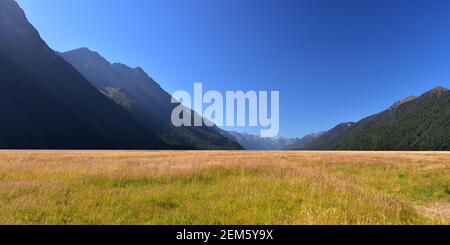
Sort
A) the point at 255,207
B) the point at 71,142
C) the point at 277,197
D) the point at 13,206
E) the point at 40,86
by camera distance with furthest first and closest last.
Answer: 1. the point at 40,86
2. the point at 71,142
3. the point at 277,197
4. the point at 255,207
5. the point at 13,206

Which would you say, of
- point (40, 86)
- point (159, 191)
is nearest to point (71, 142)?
point (40, 86)

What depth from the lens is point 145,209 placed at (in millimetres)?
9430

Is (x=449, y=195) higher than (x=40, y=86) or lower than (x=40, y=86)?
lower

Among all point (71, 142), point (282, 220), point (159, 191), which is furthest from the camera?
point (71, 142)
